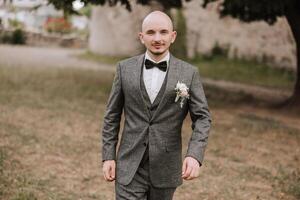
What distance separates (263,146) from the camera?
7750 mm

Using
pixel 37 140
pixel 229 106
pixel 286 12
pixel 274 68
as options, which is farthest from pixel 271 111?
pixel 274 68

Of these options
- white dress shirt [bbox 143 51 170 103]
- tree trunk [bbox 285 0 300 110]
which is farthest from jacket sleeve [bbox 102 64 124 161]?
tree trunk [bbox 285 0 300 110]

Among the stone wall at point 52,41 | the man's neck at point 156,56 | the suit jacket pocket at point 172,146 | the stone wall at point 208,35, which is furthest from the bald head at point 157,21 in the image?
the stone wall at point 52,41

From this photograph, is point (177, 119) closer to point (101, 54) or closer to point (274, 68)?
point (274, 68)

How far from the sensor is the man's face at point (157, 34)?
293 cm

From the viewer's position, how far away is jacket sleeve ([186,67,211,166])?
2955mm

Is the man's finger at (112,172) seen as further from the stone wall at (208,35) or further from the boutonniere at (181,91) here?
the stone wall at (208,35)

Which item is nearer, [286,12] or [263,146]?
[263,146]

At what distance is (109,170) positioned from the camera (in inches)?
121

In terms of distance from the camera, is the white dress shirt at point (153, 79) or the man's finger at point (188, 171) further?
the white dress shirt at point (153, 79)

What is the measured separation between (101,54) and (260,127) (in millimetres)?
16756

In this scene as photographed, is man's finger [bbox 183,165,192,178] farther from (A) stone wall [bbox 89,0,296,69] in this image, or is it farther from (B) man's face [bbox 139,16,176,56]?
(A) stone wall [bbox 89,0,296,69]

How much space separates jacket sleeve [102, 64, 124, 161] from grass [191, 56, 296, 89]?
529 inches

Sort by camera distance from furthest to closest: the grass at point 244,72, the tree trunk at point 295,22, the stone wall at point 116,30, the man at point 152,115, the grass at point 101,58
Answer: the stone wall at point 116,30 → the grass at point 101,58 → the grass at point 244,72 → the tree trunk at point 295,22 → the man at point 152,115
